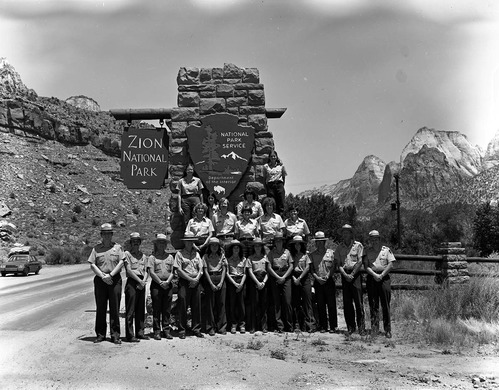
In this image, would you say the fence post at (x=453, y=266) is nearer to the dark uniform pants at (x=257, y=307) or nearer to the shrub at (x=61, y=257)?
the dark uniform pants at (x=257, y=307)

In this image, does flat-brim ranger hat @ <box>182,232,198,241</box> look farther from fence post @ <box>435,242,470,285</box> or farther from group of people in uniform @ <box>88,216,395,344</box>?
fence post @ <box>435,242,470,285</box>

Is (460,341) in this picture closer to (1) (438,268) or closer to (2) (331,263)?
(2) (331,263)

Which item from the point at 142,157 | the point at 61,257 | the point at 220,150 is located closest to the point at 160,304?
the point at 220,150

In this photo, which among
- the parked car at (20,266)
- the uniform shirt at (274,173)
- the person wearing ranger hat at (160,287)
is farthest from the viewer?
the parked car at (20,266)

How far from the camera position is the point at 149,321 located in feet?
33.2

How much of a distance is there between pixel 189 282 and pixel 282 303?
1742mm

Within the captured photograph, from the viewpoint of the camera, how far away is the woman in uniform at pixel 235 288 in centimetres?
907

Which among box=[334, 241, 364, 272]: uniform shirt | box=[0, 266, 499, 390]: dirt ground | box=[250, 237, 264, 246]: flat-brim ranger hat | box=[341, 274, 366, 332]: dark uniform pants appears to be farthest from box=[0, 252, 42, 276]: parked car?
box=[341, 274, 366, 332]: dark uniform pants

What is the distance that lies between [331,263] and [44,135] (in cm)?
4970

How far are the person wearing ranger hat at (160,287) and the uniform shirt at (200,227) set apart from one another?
91cm

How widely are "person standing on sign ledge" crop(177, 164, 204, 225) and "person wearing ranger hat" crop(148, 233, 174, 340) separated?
5.88 feet

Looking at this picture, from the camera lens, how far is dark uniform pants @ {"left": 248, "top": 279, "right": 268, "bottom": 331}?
9149mm

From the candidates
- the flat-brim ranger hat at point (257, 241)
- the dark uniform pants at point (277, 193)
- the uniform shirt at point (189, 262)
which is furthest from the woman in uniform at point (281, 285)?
the dark uniform pants at point (277, 193)

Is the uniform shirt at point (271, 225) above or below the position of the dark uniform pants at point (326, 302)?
above
